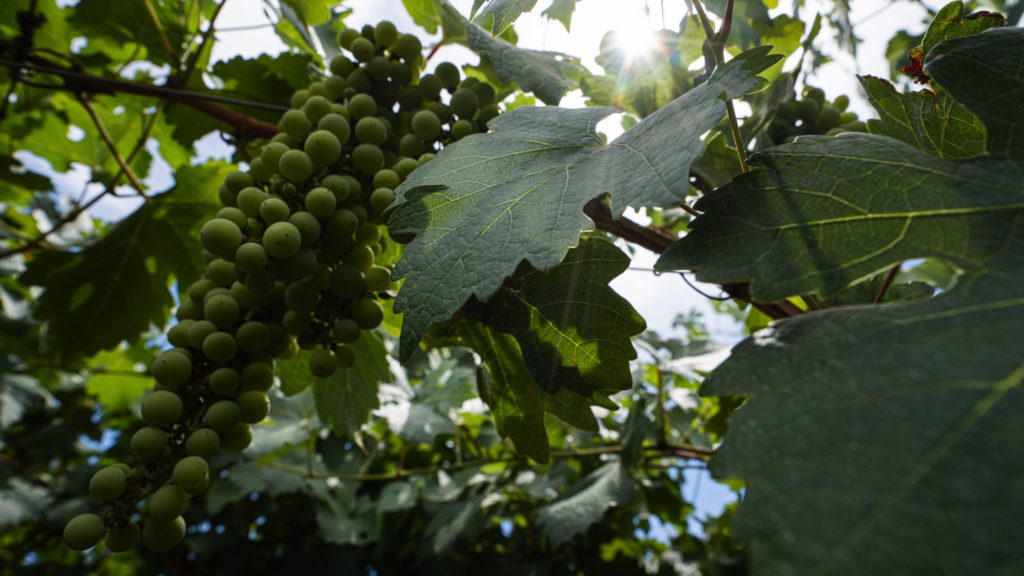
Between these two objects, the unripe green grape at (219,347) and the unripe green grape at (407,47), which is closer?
the unripe green grape at (219,347)

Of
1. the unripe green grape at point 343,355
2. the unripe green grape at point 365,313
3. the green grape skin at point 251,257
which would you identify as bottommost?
the unripe green grape at point 343,355

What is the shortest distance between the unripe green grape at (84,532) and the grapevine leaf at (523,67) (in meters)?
0.96

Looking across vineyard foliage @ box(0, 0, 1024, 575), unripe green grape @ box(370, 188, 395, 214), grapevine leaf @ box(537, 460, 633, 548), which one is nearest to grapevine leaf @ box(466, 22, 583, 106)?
vineyard foliage @ box(0, 0, 1024, 575)

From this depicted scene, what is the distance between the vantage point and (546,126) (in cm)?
90

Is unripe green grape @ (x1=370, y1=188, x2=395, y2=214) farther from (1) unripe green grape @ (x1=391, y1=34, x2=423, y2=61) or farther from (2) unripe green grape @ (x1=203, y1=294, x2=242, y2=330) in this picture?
(1) unripe green grape @ (x1=391, y1=34, x2=423, y2=61)

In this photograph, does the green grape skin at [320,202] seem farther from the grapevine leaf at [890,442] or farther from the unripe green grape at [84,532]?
the grapevine leaf at [890,442]

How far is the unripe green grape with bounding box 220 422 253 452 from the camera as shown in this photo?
831 mm

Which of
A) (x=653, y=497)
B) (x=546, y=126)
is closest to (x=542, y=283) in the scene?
(x=546, y=126)

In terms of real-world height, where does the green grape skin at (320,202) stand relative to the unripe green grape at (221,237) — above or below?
above

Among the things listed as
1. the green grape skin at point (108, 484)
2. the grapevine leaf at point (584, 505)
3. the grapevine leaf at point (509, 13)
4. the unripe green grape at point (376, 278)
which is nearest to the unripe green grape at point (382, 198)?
the unripe green grape at point (376, 278)

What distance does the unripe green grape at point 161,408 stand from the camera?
74cm

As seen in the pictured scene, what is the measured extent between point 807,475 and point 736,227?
1.04 ft

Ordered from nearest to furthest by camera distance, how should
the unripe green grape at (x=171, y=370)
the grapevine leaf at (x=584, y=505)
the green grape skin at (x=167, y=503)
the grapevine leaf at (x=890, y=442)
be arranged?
the grapevine leaf at (x=890, y=442) → the green grape skin at (x=167, y=503) → the unripe green grape at (x=171, y=370) → the grapevine leaf at (x=584, y=505)

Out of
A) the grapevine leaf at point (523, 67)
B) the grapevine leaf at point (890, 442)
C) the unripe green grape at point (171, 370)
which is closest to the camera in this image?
the grapevine leaf at point (890, 442)
